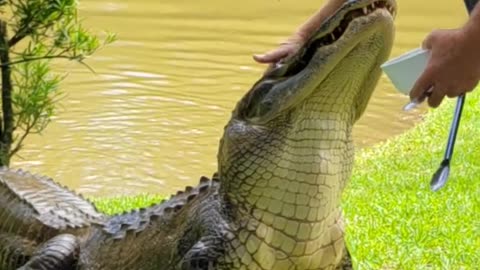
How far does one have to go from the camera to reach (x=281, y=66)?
2.89 meters

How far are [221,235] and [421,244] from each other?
6.18 feet

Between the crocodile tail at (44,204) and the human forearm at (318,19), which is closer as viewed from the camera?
the human forearm at (318,19)

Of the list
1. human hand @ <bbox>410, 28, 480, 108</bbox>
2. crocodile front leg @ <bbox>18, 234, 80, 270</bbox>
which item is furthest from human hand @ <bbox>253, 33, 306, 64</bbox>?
crocodile front leg @ <bbox>18, 234, 80, 270</bbox>

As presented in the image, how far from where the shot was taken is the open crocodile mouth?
2627 mm

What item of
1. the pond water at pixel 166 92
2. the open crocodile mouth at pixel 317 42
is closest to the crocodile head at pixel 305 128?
the open crocodile mouth at pixel 317 42

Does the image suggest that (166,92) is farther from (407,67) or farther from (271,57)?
(407,67)

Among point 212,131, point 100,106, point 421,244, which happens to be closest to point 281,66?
point 421,244

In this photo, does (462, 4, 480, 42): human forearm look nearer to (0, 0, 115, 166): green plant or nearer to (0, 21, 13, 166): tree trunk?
(0, 0, 115, 166): green plant

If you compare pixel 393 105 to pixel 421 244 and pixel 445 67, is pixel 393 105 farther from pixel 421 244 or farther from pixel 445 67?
pixel 445 67

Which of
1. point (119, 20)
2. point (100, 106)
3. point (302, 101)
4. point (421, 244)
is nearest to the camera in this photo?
point (302, 101)

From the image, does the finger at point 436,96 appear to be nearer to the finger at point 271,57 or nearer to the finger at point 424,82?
the finger at point 424,82

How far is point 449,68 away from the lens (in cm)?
266

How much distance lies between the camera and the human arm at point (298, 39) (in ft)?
10.6

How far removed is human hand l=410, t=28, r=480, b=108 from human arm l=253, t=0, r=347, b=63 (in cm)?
58
